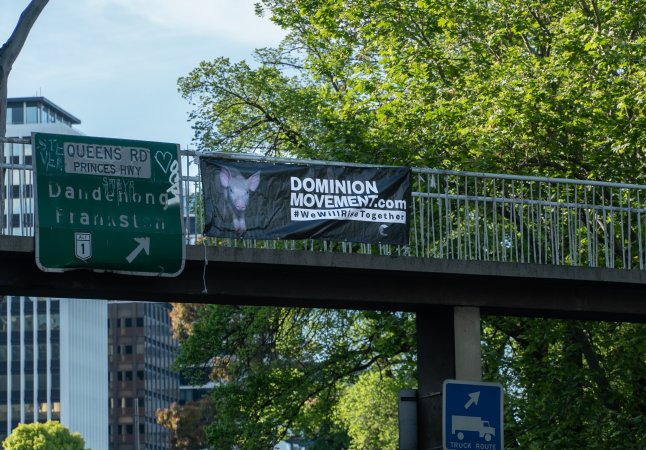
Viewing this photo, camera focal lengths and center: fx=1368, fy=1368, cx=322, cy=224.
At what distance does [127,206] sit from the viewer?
17094mm

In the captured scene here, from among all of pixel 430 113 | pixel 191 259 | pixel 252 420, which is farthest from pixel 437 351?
pixel 252 420

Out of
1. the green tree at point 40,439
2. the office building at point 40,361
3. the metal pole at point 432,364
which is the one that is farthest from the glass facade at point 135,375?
the metal pole at point 432,364

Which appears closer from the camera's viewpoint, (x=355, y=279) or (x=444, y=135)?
(x=355, y=279)

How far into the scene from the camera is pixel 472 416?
57.3 feet

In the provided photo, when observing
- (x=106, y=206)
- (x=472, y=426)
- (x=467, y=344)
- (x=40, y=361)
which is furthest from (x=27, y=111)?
(x=472, y=426)

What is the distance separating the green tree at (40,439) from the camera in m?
108

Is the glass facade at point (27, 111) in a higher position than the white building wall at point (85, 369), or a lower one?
higher

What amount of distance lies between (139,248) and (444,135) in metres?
12.2

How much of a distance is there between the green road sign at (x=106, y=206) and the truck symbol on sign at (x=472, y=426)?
401 cm

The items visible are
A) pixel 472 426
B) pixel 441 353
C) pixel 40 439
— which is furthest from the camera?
pixel 40 439

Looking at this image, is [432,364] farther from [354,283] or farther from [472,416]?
[472,416]

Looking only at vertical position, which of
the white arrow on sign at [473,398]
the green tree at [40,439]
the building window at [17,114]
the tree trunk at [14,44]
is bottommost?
the green tree at [40,439]

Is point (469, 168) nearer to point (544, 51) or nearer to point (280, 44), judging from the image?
point (544, 51)

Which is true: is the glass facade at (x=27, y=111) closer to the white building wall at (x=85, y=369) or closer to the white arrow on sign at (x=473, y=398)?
the white building wall at (x=85, y=369)
